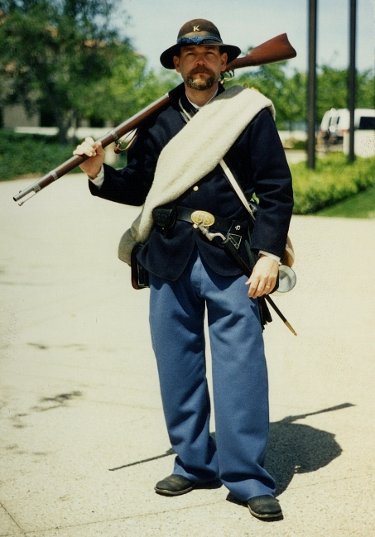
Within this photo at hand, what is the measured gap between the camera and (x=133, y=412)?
471 centimetres

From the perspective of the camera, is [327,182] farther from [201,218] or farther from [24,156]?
[24,156]

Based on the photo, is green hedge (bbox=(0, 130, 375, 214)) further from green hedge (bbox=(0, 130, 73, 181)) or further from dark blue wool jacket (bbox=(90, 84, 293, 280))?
dark blue wool jacket (bbox=(90, 84, 293, 280))

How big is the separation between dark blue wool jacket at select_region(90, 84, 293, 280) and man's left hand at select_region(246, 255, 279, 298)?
51mm

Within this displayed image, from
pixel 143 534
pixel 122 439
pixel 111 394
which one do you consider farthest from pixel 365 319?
pixel 143 534

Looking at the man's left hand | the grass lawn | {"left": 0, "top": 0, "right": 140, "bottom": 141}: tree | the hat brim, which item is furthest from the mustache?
{"left": 0, "top": 0, "right": 140, "bottom": 141}: tree

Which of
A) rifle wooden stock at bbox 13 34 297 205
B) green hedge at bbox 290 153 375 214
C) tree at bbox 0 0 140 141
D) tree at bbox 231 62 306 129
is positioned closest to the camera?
rifle wooden stock at bbox 13 34 297 205

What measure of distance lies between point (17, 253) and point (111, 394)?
17.9 feet

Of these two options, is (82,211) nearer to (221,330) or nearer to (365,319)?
(365,319)

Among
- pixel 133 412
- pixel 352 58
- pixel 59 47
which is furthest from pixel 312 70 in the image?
pixel 59 47

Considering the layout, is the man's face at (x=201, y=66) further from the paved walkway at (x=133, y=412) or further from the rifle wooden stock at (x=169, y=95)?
the paved walkway at (x=133, y=412)

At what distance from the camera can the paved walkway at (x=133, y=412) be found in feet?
11.2

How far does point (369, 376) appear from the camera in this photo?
17.3 feet

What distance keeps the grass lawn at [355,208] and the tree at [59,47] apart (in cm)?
1882

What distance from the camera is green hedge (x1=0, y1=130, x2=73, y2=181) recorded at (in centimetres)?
2617
